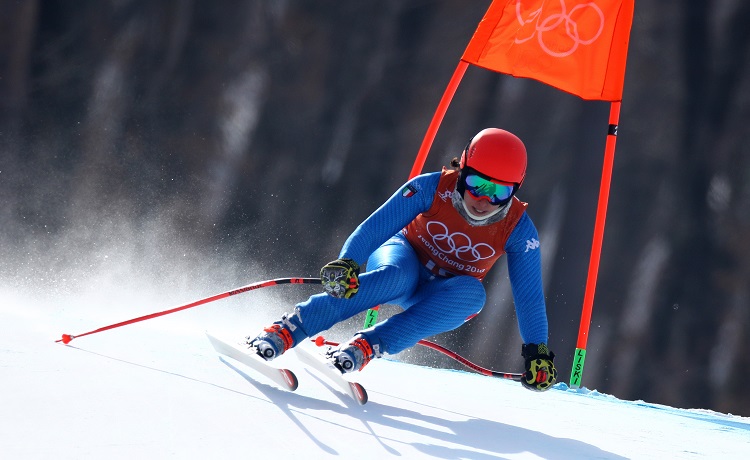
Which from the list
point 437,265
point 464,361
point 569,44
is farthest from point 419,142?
point 437,265

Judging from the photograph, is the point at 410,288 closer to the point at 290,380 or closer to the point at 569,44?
the point at 290,380

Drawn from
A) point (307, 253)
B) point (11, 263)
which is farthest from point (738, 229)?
point (11, 263)

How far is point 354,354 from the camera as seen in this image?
2.40 metres

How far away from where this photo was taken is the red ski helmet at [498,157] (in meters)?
2.62

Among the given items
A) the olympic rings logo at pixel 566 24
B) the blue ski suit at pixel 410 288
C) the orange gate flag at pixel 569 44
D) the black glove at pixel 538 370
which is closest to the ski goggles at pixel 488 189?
the blue ski suit at pixel 410 288

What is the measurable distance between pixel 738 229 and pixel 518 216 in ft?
13.5

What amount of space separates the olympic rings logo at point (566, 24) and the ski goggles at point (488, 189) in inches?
54.6

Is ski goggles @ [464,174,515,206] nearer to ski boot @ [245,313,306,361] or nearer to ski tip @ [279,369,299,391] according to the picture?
ski boot @ [245,313,306,361]

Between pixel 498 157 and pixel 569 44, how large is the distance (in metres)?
1.42

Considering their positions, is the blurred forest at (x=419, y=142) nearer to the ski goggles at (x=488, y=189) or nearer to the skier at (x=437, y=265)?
the skier at (x=437, y=265)

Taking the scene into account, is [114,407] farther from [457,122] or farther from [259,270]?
[457,122]

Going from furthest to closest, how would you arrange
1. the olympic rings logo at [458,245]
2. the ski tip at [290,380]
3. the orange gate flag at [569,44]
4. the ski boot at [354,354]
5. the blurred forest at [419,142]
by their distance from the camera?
1. the blurred forest at [419,142]
2. the orange gate flag at [569,44]
3. the olympic rings logo at [458,245]
4. the ski boot at [354,354]
5. the ski tip at [290,380]

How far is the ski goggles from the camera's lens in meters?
2.64

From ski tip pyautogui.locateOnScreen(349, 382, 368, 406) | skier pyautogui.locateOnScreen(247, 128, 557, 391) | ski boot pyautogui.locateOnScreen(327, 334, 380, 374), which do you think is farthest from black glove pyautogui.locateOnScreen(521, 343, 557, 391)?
ski tip pyautogui.locateOnScreen(349, 382, 368, 406)
